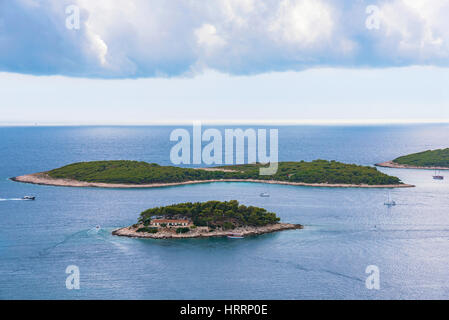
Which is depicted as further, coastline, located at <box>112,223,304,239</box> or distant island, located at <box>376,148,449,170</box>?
distant island, located at <box>376,148,449,170</box>

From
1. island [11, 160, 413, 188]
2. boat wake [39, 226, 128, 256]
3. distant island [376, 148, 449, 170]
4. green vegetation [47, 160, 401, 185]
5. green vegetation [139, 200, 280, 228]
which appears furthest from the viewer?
distant island [376, 148, 449, 170]

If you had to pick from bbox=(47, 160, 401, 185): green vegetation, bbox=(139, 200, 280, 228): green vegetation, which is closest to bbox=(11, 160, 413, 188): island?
bbox=(47, 160, 401, 185): green vegetation

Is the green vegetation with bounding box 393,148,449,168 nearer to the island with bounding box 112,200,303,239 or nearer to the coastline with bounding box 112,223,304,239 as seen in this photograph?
the island with bounding box 112,200,303,239

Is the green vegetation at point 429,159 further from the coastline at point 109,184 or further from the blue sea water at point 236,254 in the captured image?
the blue sea water at point 236,254

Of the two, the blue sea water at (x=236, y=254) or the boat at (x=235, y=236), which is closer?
the blue sea water at (x=236, y=254)

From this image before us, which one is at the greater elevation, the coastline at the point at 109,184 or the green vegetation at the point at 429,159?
the green vegetation at the point at 429,159

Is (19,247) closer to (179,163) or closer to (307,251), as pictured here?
(307,251)

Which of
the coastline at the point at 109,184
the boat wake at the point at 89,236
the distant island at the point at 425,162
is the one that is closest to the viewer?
the boat wake at the point at 89,236

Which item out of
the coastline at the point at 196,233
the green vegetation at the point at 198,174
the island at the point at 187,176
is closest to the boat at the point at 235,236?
the coastline at the point at 196,233

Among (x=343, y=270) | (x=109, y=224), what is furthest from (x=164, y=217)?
(x=343, y=270)
